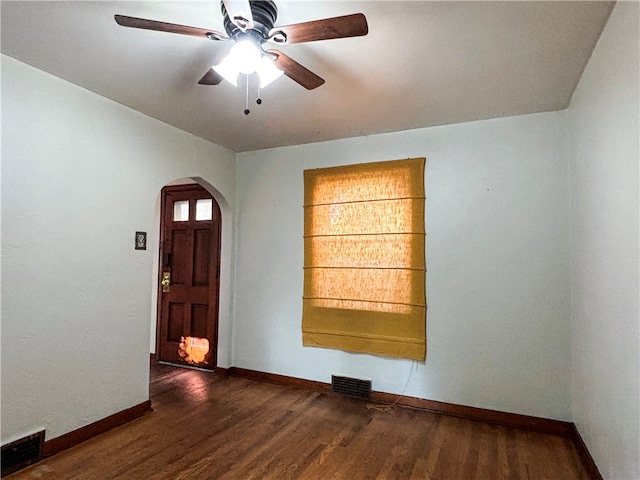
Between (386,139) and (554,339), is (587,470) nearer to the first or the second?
(554,339)

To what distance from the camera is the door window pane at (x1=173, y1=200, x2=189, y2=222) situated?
4566mm

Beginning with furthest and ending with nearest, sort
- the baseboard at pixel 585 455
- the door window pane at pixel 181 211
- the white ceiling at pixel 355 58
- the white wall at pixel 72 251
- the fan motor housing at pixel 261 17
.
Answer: the door window pane at pixel 181 211, the white wall at pixel 72 251, the baseboard at pixel 585 455, the white ceiling at pixel 355 58, the fan motor housing at pixel 261 17

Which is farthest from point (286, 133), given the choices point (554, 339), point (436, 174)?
point (554, 339)

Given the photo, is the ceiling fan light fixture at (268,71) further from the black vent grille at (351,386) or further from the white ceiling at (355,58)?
the black vent grille at (351,386)

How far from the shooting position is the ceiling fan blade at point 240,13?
1.55 meters

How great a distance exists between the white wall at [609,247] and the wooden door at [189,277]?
3.41m

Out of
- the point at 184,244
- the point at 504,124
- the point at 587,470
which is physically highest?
the point at 504,124

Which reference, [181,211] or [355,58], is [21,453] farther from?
[355,58]

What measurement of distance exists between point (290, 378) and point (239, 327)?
80 centimetres

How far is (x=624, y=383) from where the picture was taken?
1701mm

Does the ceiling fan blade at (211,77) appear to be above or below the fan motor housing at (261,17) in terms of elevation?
below

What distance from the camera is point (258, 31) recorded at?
1697 millimetres

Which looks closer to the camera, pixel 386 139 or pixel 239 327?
pixel 386 139

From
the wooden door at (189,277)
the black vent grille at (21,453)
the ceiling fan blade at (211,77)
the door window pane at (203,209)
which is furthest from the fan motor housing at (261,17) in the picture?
the door window pane at (203,209)
